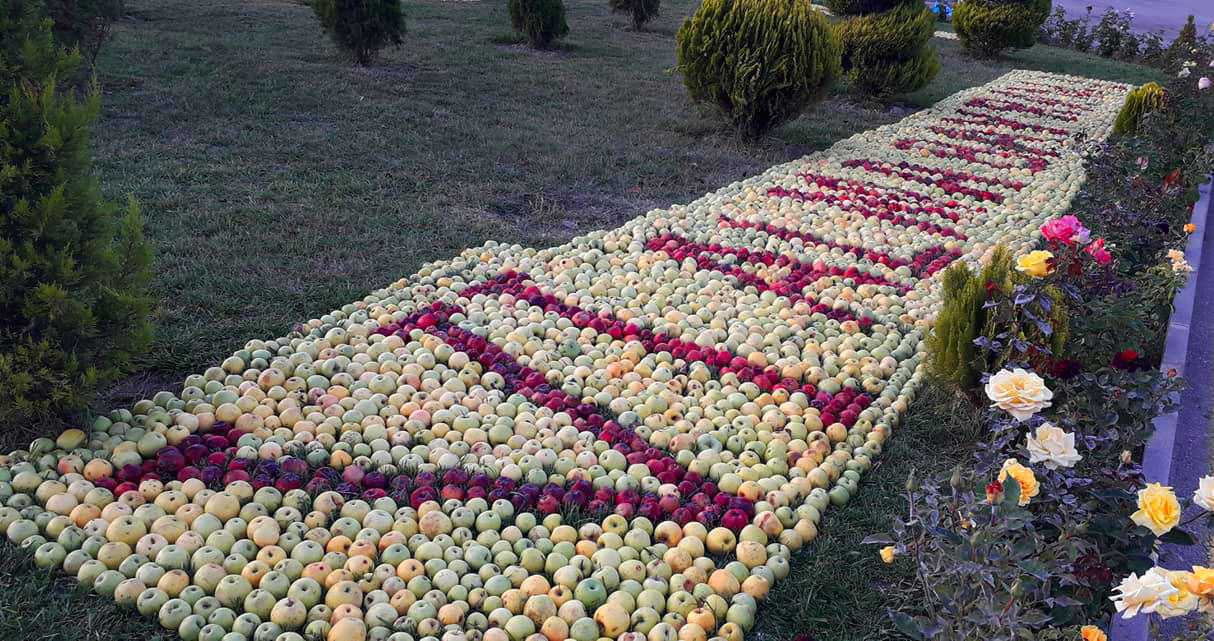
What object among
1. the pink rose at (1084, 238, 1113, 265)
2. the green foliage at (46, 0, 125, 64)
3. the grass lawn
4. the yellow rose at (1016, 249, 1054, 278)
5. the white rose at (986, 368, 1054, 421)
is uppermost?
the green foliage at (46, 0, 125, 64)

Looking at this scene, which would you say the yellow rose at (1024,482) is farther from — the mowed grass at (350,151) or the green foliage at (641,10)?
the green foliage at (641,10)

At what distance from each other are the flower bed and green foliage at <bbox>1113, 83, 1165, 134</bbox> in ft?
13.7

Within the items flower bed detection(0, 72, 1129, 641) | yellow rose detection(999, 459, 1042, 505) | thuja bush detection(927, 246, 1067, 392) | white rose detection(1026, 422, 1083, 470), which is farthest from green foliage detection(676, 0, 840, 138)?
yellow rose detection(999, 459, 1042, 505)

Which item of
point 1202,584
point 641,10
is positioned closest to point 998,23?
point 641,10

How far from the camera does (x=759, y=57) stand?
7258 mm

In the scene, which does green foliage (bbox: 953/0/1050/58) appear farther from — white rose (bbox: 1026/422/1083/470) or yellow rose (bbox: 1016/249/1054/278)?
white rose (bbox: 1026/422/1083/470)

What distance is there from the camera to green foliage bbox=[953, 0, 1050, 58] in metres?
13.5

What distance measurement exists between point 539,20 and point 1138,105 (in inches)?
272

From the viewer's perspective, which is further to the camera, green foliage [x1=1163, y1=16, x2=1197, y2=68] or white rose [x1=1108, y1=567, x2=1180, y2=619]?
green foliage [x1=1163, y1=16, x2=1197, y2=68]

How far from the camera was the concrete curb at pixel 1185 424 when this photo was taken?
2945 millimetres

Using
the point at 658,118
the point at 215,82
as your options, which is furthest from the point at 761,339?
the point at 215,82

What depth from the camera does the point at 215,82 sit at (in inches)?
321

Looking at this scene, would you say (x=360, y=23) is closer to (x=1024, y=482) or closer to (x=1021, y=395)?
(x=1021, y=395)

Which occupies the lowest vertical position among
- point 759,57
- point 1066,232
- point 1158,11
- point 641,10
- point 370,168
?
point 370,168
